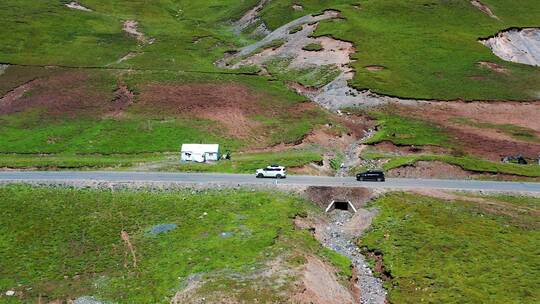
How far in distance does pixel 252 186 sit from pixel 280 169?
18.0ft

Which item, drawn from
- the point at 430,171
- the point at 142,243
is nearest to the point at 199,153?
the point at 142,243

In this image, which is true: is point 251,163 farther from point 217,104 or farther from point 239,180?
point 217,104

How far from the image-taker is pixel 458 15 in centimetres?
15312

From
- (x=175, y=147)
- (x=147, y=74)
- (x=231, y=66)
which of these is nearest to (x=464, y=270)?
(x=175, y=147)

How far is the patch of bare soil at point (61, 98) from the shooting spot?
329 ft

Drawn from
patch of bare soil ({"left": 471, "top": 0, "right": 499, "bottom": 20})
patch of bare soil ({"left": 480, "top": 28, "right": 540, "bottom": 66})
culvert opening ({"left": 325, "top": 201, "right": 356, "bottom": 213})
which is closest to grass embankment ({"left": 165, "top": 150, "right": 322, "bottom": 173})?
culvert opening ({"left": 325, "top": 201, "right": 356, "bottom": 213})

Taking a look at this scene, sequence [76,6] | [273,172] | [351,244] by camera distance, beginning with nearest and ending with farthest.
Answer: [351,244], [273,172], [76,6]

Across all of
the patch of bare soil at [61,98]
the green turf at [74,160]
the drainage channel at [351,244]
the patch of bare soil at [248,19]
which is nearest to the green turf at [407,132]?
the drainage channel at [351,244]

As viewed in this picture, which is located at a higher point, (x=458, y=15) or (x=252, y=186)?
(x=458, y=15)

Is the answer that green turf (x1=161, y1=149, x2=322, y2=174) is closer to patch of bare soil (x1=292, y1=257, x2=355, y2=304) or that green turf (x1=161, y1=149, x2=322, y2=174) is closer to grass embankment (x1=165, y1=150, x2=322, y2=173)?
grass embankment (x1=165, y1=150, x2=322, y2=173)

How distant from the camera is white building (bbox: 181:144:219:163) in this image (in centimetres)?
8069

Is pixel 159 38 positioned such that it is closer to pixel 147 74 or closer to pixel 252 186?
pixel 147 74

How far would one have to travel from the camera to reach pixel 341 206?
65.8 m

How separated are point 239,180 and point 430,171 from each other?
82.6ft
